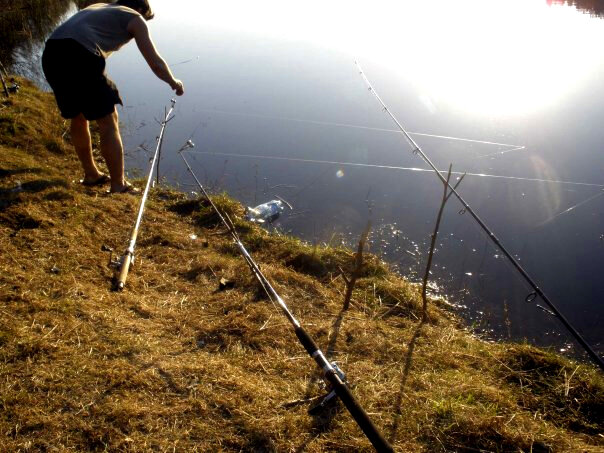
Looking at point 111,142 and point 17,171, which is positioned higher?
point 111,142

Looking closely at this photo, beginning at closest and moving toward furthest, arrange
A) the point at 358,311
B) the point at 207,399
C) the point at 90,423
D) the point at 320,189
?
the point at 90,423
the point at 207,399
the point at 358,311
the point at 320,189

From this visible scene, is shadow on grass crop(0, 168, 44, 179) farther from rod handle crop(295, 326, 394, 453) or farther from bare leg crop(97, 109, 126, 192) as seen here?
rod handle crop(295, 326, 394, 453)

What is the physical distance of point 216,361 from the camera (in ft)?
8.07

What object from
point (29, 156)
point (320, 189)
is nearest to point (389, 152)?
point (320, 189)

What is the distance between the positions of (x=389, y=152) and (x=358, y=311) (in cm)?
386

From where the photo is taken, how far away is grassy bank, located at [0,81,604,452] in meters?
2.02

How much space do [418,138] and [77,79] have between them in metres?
4.59

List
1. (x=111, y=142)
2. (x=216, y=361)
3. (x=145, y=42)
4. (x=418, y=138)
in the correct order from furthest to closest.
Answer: (x=418, y=138), (x=111, y=142), (x=145, y=42), (x=216, y=361)

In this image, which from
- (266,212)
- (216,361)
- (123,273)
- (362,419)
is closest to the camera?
(362,419)

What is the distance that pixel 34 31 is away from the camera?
40.1ft

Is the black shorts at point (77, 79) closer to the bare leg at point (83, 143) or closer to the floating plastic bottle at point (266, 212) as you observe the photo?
the bare leg at point (83, 143)

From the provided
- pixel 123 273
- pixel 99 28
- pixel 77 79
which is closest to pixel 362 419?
pixel 123 273

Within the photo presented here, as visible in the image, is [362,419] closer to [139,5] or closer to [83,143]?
[83,143]

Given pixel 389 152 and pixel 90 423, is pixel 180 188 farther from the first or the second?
pixel 90 423
